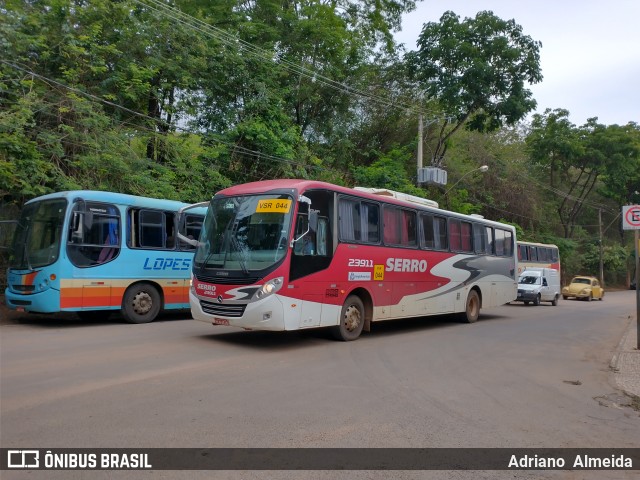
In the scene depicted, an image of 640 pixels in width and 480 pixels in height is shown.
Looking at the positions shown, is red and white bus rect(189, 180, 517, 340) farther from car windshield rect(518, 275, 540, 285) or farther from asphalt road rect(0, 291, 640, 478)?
car windshield rect(518, 275, 540, 285)

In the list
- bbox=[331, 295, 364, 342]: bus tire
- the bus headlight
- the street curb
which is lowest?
the street curb

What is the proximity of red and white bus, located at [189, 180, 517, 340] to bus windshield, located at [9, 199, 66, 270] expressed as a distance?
4.05 meters

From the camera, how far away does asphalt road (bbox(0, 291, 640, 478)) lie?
522 cm

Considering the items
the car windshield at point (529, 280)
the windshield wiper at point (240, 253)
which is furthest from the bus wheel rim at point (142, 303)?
the car windshield at point (529, 280)

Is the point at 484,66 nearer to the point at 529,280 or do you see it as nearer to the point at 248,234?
the point at 529,280

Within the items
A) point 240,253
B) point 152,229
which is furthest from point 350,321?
point 152,229

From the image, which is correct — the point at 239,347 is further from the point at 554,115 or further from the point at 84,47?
the point at 554,115

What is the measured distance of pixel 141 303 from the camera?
546 inches

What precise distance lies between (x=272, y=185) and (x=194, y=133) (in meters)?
13.0

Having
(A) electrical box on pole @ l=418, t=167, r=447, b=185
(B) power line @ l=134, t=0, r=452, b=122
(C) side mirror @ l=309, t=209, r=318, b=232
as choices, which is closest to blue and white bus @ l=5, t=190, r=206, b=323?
(C) side mirror @ l=309, t=209, r=318, b=232

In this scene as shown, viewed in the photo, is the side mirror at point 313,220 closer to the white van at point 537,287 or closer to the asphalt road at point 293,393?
the asphalt road at point 293,393

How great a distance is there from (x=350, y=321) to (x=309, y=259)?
207cm

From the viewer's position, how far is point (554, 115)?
42656mm

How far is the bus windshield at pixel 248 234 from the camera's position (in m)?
9.97
